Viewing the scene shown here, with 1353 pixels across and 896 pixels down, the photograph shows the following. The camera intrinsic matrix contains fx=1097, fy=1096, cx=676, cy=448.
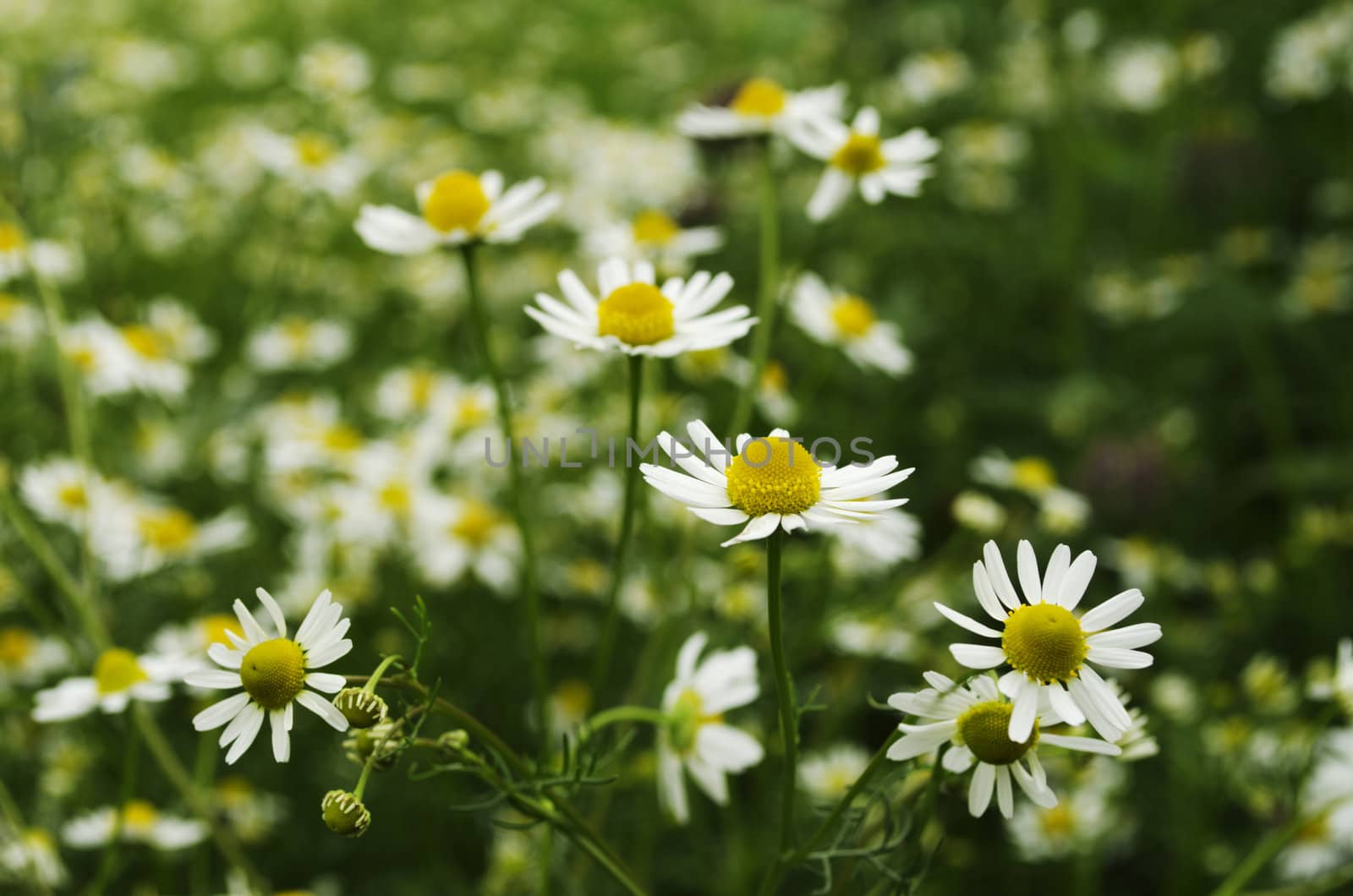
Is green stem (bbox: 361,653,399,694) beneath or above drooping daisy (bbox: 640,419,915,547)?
beneath

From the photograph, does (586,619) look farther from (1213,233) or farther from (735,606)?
(1213,233)

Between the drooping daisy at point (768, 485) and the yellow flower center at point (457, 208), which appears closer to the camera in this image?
the drooping daisy at point (768, 485)

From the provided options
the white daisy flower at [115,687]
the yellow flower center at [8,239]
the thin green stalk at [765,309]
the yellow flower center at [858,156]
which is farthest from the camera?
the yellow flower center at [8,239]

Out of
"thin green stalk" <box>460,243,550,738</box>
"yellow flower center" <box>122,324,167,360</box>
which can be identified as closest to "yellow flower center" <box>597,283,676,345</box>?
"thin green stalk" <box>460,243,550,738</box>

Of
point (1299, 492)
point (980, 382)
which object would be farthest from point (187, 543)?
point (1299, 492)

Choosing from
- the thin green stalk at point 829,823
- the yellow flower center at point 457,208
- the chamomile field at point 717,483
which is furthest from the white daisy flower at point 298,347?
the thin green stalk at point 829,823

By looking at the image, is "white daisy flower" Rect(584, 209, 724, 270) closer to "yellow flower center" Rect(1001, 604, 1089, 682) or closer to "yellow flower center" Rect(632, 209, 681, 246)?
"yellow flower center" Rect(632, 209, 681, 246)

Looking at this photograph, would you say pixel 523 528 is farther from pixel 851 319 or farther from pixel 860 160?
pixel 851 319

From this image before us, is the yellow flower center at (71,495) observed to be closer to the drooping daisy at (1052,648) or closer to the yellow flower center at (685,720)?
the yellow flower center at (685,720)
